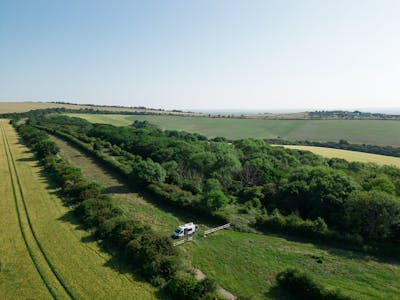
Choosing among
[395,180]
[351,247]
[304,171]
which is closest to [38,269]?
[351,247]

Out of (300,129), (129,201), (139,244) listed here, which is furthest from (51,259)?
(300,129)

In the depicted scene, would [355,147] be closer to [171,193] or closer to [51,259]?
[171,193]

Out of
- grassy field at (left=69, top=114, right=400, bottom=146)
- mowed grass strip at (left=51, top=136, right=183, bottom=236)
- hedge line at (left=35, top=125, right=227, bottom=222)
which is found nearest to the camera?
mowed grass strip at (left=51, top=136, right=183, bottom=236)

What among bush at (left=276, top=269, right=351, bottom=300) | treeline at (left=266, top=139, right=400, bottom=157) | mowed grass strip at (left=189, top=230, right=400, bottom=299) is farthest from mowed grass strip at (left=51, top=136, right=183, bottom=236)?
treeline at (left=266, top=139, right=400, bottom=157)

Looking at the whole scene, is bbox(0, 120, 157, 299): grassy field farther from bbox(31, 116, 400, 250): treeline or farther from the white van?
bbox(31, 116, 400, 250): treeline

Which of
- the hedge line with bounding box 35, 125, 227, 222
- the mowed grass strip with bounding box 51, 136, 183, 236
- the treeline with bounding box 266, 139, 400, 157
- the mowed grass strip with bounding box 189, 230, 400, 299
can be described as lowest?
the mowed grass strip with bounding box 189, 230, 400, 299

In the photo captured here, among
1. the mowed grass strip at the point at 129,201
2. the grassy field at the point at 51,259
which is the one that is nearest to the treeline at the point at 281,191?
the mowed grass strip at the point at 129,201

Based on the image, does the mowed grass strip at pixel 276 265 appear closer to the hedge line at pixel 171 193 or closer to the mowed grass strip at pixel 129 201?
the hedge line at pixel 171 193
